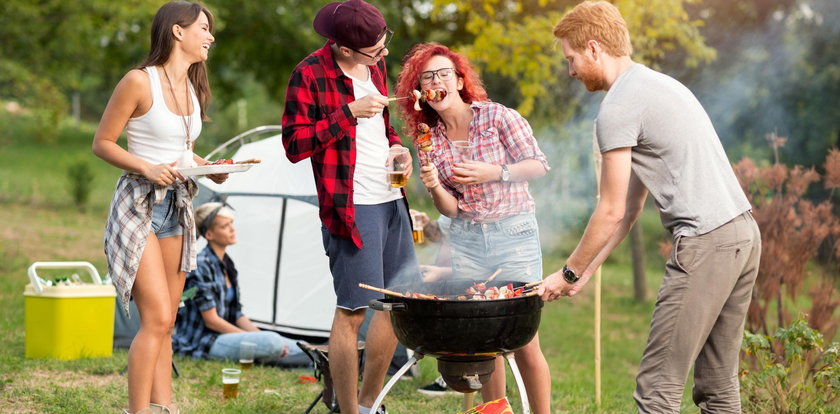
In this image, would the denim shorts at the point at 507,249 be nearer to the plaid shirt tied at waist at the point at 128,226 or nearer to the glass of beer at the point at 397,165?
the glass of beer at the point at 397,165

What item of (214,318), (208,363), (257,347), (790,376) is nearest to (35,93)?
(214,318)

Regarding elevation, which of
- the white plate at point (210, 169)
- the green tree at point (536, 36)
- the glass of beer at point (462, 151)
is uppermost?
the green tree at point (536, 36)

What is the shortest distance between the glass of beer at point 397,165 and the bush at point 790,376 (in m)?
1.86

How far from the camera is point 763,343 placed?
4.05 m

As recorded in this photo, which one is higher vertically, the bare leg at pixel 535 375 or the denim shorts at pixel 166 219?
the denim shorts at pixel 166 219

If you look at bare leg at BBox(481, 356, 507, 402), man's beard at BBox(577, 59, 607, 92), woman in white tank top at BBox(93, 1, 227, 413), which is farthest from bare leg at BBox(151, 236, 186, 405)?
man's beard at BBox(577, 59, 607, 92)

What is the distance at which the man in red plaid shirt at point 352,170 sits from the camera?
338cm

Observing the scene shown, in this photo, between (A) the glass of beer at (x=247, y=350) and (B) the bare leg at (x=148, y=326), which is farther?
(A) the glass of beer at (x=247, y=350)

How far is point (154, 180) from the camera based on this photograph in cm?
319

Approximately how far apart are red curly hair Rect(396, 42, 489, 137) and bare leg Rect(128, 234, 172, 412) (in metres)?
1.16

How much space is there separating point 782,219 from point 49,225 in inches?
393

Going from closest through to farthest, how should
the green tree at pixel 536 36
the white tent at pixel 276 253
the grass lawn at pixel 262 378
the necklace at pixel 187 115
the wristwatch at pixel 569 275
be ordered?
the wristwatch at pixel 569 275
the necklace at pixel 187 115
the grass lawn at pixel 262 378
the white tent at pixel 276 253
the green tree at pixel 536 36

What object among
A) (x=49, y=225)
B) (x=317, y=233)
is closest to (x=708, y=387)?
(x=317, y=233)

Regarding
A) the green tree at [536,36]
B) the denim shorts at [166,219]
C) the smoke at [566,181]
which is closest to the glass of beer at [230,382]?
the denim shorts at [166,219]
